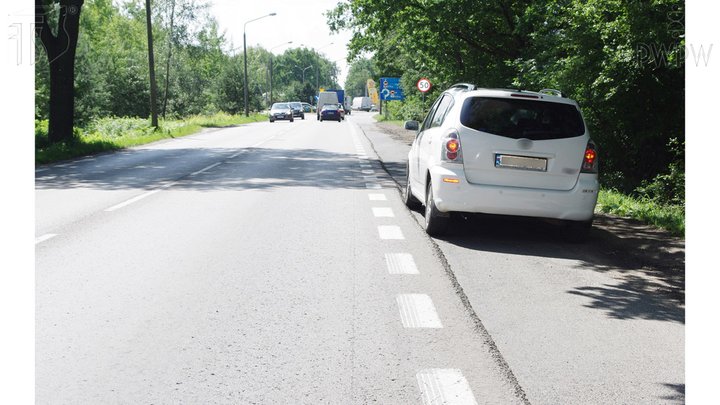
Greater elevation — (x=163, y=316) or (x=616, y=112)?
(x=616, y=112)

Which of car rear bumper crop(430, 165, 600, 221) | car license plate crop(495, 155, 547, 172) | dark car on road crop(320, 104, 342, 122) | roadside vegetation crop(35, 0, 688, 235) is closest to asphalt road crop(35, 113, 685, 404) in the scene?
car rear bumper crop(430, 165, 600, 221)

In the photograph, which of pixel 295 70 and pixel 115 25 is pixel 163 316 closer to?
pixel 115 25

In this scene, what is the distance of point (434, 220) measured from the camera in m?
8.01

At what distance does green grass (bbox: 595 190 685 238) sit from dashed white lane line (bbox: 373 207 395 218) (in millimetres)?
2941

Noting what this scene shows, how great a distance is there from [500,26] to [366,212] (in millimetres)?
12623

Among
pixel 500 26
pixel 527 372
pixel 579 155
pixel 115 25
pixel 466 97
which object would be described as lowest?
pixel 527 372

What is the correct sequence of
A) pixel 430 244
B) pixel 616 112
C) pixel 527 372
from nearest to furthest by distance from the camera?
1. pixel 527 372
2. pixel 430 244
3. pixel 616 112

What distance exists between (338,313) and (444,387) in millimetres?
1449

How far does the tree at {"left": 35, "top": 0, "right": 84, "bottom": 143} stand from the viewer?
2225 cm

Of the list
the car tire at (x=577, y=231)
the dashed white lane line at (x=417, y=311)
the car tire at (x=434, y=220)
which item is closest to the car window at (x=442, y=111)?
the car tire at (x=434, y=220)

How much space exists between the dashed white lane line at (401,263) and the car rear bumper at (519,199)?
1006 mm

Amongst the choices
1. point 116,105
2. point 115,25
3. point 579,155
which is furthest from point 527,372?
point 115,25

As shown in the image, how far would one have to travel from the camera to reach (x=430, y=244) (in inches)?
300

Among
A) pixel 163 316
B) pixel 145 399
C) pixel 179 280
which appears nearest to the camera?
pixel 145 399
